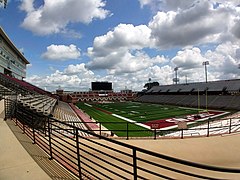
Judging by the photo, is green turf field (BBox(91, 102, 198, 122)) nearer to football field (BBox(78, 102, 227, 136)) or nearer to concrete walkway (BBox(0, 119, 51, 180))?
football field (BBox(78, 102, 227, 136))

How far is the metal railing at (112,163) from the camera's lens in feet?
8.86

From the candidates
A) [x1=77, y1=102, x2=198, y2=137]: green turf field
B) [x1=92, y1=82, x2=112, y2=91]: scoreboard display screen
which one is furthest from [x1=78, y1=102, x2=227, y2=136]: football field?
[x1=92, y1=82, x2=112, y2=91]: scoreboard display screen

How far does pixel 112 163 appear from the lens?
584 centimetres

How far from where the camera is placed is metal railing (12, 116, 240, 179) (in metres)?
2.70

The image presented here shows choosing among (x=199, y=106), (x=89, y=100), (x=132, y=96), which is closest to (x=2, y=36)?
(x=199, y=106)

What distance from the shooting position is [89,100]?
9088 cm

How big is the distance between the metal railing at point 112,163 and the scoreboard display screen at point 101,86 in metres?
86.5

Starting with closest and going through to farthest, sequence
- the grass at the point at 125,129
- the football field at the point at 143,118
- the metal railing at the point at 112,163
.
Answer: the metal railing at the point at 112,163 < the grass at the point at 125,129 < the football field at the point at 143,118

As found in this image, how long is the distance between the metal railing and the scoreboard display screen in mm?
86458

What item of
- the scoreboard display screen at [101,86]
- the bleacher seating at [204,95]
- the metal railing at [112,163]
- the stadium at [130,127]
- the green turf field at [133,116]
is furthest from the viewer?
the scoreboard display screen at [101,86]

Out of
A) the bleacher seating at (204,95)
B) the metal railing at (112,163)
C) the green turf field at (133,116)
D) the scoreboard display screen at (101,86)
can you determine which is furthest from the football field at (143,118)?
the scoreboard display screen at (101,86)

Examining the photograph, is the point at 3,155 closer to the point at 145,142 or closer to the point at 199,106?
the point at 145,142

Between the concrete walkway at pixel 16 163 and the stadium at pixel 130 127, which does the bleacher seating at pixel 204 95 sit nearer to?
the stadium at pixel 130 127

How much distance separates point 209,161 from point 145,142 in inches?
105
